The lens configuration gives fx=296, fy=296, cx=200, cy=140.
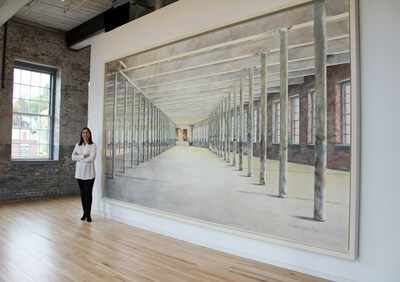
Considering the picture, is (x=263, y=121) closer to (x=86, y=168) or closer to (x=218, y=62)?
(x=218, y=62)

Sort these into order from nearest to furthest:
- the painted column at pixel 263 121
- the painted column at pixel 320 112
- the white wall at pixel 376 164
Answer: the white wall at pixel 376 164 < the painted column at pixel 320 112 < the painted column at pixel 263 121

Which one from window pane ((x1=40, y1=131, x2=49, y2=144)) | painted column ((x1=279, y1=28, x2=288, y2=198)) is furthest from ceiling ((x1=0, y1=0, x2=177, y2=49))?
painted column ((x1=279, y1=28, x2=288, y2=198))

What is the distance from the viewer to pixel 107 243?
4.28m

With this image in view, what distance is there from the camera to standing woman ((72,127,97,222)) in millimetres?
5520

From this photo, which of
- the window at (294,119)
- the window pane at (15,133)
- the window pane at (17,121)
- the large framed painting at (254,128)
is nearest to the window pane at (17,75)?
the window pane at (17,121)

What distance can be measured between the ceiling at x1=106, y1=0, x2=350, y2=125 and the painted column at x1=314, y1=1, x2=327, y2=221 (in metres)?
0.06

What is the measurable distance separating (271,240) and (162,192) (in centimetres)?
204

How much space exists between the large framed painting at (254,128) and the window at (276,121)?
1 cm

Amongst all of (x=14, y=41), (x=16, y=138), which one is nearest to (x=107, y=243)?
(x=16, y=138)

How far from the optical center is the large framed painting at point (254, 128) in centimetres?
302

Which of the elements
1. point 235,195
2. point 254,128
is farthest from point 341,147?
point 235,195

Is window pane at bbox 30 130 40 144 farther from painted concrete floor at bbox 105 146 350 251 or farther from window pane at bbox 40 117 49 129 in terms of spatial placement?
painted concrete floor at bbox 105 146 350 251

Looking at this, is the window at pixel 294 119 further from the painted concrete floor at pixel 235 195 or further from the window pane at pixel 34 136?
the window pane at pixel 34 136

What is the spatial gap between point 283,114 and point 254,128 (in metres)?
0.49
